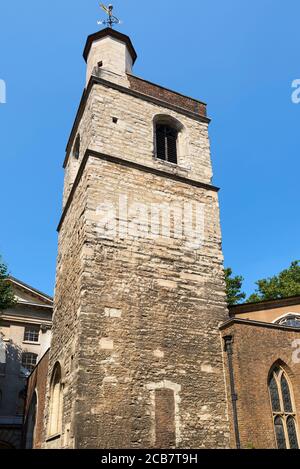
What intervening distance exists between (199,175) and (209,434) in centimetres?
801

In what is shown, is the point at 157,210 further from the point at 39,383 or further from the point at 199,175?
the point at 39,383

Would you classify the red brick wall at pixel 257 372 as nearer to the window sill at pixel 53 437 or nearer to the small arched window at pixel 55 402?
the window sill at pixel 53 437

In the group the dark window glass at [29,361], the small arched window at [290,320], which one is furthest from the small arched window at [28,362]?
the small arched window at [290,320]

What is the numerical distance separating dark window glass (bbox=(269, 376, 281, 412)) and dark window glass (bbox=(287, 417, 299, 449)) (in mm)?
404

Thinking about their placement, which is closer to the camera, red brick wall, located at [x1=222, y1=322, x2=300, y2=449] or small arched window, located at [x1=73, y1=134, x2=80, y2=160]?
red brick wall, located at [x1=222, y1=322, x2=300, y2=449]

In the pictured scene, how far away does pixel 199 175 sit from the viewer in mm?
13891

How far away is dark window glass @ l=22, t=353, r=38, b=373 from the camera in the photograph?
25125mm

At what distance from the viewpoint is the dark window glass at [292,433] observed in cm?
974

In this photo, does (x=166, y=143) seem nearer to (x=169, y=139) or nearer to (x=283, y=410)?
(x=169, y=139)

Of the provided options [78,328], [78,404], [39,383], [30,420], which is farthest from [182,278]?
[30,420]

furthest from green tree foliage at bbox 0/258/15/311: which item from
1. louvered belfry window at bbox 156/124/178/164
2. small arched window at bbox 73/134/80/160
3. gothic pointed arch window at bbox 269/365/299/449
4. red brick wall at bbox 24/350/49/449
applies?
gothic pointed arch window at bbox 269/365/299/449

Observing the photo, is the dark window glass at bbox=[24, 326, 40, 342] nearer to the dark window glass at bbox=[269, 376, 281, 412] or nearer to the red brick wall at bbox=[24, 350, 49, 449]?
the red brick wall at bbox=[24, 350, 49, 449]

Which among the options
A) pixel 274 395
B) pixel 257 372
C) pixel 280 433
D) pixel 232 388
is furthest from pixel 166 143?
pixel 280 433

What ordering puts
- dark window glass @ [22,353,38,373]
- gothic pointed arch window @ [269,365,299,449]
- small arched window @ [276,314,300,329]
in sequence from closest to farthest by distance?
1. gothic pointed arch window @ [269,365,299,449]
2. small arched window @ [276,314,300,329]
3. dark window glass @ [22,353,38,373]
